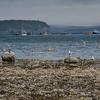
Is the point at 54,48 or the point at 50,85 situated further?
the point at 54,48

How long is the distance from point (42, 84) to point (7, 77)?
451 centimetres

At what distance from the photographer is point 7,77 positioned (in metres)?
29.7

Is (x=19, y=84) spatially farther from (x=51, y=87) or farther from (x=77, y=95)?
(x=77, y=95)

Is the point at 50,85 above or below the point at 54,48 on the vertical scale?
above

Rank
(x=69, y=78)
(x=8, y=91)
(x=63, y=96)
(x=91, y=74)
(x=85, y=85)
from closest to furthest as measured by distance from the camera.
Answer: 1. (x=63, y=96)
2. (x=8, y=91)
3. (x=85, y=85)
4. (x=69, y=78)
5. (x=91, y=74)

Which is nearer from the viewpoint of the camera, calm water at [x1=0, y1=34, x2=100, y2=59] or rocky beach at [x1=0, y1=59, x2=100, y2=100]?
rocky beach at [x1=0, y1=59, x2=100, y2=100]

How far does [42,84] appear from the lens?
25.8 meters

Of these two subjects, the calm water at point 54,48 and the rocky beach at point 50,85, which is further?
the calm water at point 54,48

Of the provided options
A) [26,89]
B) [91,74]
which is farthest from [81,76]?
[26,89]

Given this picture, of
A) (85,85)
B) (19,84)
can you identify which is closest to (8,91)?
(19,84)

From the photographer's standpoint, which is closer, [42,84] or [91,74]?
[42,84]

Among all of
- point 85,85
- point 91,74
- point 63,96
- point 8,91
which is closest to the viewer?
point 63,96

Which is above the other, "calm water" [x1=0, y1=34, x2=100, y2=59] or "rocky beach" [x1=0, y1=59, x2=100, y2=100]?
"rocky beach" [x1=0, y1=59, x2=100, y2=100]

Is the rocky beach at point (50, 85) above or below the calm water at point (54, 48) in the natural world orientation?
above
